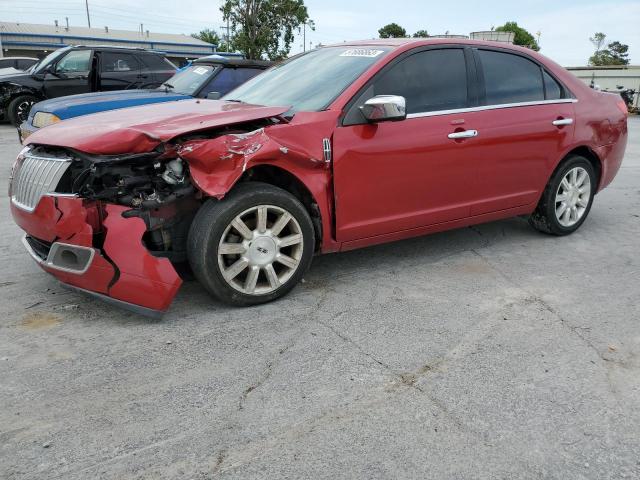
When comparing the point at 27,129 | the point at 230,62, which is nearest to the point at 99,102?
the point at 27,129

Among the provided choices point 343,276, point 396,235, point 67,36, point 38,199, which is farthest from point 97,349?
point 67,36

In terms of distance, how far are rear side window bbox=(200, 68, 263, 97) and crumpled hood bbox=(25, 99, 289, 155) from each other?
4231 mm

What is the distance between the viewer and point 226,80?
8.37 m

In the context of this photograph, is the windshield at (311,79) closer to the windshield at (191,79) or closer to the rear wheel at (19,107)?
the windshield at (191,79)

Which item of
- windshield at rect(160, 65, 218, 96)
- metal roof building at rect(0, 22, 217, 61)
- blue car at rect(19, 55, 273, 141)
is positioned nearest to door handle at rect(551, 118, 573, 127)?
blue car at rect(19, 55, 273, 141)

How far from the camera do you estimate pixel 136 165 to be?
337 centimetres

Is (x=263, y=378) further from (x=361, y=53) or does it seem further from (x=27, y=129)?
(x=27, y=129)

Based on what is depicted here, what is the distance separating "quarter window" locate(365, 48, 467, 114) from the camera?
4094 mm

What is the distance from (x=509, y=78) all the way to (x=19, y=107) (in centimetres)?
1228

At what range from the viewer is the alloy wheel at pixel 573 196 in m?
5.22

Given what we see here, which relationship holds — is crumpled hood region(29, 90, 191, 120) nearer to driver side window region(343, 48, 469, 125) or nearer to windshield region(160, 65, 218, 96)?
windshield region(160, 65, 218, 96)

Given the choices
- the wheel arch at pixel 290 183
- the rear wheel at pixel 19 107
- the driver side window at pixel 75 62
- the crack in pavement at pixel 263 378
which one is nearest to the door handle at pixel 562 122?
the wheel arch at pixel 290 183

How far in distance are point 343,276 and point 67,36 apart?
1827 inches

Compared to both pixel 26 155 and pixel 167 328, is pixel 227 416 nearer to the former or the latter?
pixel 167 328
